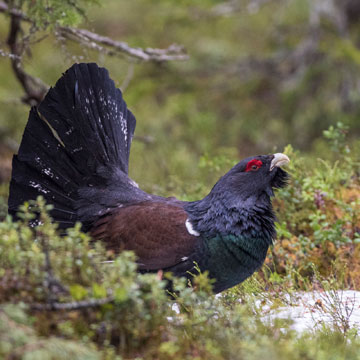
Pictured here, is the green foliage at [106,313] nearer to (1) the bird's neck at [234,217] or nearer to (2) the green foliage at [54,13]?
(1) the bird's neck at [234,217]

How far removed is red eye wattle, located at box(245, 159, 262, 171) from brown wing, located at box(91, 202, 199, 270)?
627 mm

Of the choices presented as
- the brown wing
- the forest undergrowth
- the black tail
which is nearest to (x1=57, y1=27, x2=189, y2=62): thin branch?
the black tail

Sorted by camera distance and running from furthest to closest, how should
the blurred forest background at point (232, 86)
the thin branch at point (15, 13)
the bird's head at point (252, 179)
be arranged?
the blurred forest background at point (232, 86), the thin branch at point (15, 13), the bird's head at point (252, 179)

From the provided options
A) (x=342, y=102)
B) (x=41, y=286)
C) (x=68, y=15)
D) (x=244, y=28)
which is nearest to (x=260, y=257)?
(x=41, y=286)

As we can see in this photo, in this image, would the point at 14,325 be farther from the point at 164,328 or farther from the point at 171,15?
the point at 171,15

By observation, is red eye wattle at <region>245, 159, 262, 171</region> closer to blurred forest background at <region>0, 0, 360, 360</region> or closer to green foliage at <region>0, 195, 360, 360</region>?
blurred forest background at <region>0, 0, 360, 360</region>

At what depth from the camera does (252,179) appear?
428 centimetres

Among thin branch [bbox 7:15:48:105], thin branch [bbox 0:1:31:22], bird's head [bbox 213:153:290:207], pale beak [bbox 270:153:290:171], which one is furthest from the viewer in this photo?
thin branch [bbox 7:15:48:105]

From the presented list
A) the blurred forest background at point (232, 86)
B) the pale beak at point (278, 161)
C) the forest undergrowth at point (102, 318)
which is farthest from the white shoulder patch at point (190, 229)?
the blurred forest background at point (232, 86)

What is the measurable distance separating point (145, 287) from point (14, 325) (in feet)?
2.23

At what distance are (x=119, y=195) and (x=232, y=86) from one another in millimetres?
6621

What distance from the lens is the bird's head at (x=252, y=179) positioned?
4.24m

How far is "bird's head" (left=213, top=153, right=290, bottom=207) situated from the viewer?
424 centimetres

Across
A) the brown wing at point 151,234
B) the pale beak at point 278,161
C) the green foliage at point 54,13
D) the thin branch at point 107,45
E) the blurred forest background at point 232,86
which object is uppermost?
the blurred forest background at point 232,86
